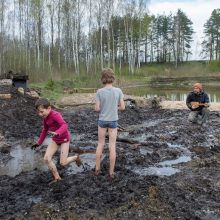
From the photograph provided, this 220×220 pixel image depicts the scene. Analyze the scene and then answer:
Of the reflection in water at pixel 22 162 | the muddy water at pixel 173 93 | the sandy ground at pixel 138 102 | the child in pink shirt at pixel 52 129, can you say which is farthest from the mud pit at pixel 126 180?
the muddy water at pixel 173 93

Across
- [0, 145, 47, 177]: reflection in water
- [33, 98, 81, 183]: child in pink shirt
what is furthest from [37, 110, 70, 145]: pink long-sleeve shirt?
[0, 145, 47, 177]: reflection in water

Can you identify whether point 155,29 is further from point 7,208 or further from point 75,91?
point 7,208

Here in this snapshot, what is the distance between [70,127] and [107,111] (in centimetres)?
779

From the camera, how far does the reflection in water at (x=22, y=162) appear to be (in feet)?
28.7

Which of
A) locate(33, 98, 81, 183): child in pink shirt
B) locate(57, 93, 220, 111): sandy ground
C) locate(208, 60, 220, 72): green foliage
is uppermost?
locate(208, 60, 220, 72): green foliage

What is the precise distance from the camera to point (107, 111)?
23.9 feet

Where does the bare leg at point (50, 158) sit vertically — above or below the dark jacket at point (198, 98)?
below

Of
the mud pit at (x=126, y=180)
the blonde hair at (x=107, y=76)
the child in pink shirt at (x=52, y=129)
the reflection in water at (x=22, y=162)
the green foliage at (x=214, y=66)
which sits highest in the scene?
the green foliage at (x=214, y=66)

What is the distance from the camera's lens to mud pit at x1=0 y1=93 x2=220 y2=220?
5.84m

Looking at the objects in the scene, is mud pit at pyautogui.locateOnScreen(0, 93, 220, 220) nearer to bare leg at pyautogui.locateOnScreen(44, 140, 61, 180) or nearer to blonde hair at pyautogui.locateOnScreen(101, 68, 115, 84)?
bare leg at pyautogui.locateOnScreen(44, 140, 61, 180)

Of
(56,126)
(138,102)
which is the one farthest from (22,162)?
(138,102)

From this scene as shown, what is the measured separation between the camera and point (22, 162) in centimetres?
952

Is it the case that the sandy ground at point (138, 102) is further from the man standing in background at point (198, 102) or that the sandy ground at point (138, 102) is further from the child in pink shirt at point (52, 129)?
the child in pink shirt at point (52, 129)

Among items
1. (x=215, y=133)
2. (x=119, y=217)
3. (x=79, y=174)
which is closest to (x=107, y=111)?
(x=79, y=174)
